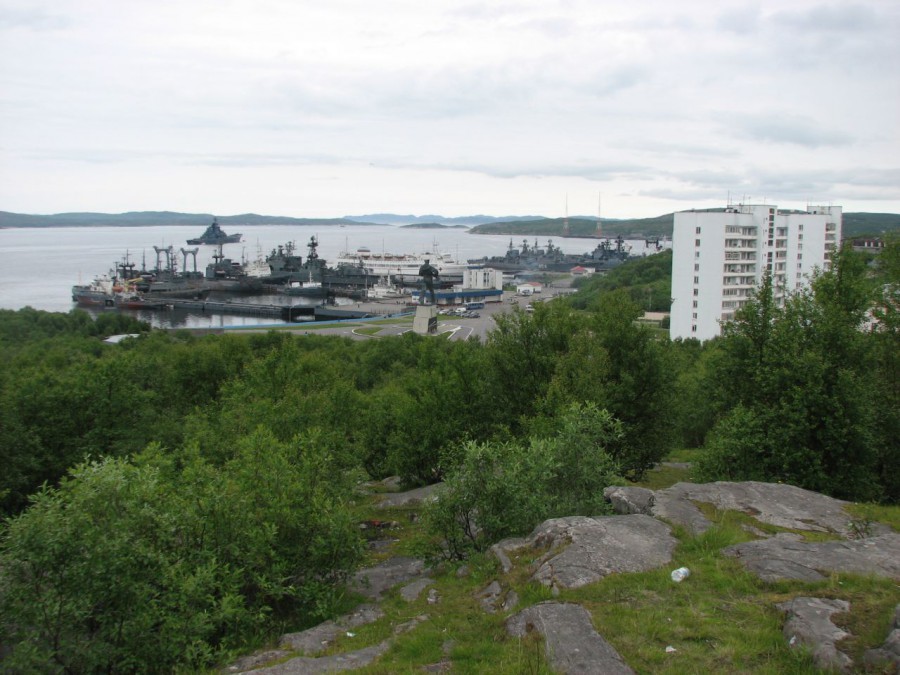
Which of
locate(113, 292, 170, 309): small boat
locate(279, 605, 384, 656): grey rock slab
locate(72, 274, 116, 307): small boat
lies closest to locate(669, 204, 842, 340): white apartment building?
locate(279, 605, 384, 656): grey rock slab

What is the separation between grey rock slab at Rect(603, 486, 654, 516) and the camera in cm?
1102

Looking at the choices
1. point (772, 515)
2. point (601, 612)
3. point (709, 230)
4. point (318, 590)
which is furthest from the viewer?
point (709, 230)

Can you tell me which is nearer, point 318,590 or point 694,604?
point 694,604

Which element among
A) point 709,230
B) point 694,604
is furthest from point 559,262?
point 694,604

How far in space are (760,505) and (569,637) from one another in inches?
226

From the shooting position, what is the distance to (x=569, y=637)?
724 cm

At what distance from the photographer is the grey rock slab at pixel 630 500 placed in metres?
11.0

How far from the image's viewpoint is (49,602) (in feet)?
25.7

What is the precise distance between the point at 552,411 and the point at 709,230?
43569 millimetres

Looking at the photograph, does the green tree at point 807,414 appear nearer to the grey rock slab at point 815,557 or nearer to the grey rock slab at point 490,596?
the grey rock slab at point 815,557

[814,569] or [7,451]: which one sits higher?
[814,569]

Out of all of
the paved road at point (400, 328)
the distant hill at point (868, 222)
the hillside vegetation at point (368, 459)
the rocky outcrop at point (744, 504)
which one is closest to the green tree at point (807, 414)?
the hillside vegetation at point (368, 459)

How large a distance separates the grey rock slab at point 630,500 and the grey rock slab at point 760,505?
0.13m

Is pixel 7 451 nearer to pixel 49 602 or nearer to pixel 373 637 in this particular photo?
pixel 49 602
